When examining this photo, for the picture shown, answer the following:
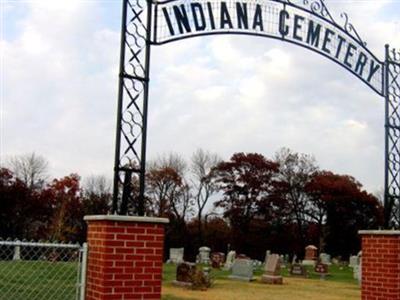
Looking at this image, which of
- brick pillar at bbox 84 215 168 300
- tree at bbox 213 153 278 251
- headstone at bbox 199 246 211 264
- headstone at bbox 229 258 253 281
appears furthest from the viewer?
tree at bbox 213 153 278 251

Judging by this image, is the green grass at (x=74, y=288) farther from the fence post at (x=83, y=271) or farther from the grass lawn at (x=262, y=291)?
the fence post at (x=83, y=271)

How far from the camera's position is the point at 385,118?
9.16 m

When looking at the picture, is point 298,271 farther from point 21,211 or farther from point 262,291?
point 21,211

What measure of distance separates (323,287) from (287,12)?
16530 millimetres

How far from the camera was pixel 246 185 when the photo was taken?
5131 cm

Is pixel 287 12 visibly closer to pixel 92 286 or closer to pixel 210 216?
pixel 92 286

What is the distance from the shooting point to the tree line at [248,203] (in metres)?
45.2

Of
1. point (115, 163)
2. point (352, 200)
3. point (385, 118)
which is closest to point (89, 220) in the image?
point (115, 163)

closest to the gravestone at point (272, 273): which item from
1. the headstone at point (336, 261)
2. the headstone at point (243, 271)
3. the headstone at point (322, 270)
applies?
the headstone at point (243, 271)

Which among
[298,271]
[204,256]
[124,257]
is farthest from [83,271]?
[204,256]

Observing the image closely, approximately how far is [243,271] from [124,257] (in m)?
18.8

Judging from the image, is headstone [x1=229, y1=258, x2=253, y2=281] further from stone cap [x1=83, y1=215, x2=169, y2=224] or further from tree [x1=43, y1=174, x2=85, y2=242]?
stone cap [x1=83, y1=215, x2=169, y2=224]

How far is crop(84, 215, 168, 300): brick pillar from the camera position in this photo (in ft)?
17.8

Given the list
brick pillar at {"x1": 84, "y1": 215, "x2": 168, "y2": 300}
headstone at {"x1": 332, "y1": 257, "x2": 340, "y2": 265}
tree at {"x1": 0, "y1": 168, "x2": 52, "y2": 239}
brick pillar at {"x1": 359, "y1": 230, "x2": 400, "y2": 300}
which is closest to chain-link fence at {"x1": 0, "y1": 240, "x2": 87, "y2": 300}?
brick pillar at {"x1": 84, "y1": 215, "x2": 168, "y2": 300}
